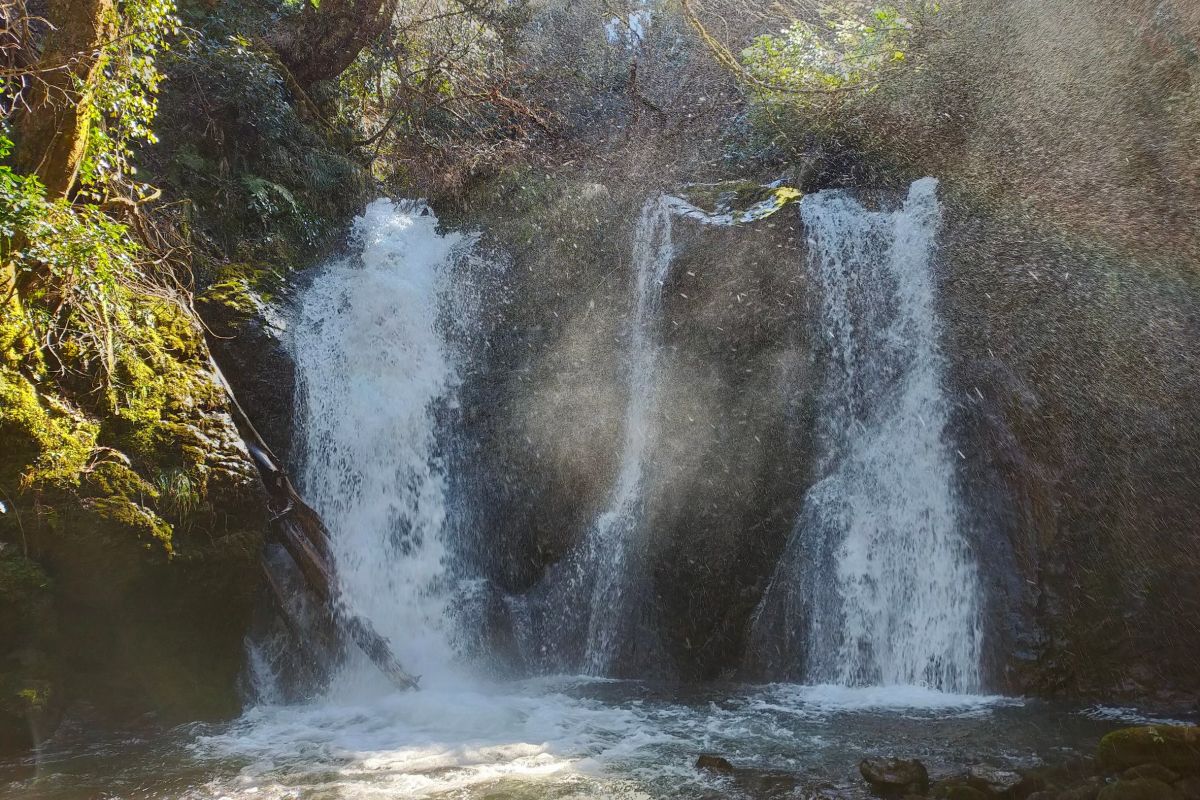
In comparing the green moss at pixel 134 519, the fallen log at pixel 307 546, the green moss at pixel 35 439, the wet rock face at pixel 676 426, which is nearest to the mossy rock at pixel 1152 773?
the wet rock face at pixel 676 426

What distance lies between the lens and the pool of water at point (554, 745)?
5613 mm

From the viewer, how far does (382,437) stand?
10031 millimetres

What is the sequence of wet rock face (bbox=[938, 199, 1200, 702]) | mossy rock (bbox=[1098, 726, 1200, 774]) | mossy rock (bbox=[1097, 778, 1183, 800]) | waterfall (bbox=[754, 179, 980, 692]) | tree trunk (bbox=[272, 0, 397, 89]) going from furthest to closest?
tree trunk (bbox=[272, 0, 397, 89]), waterfall (bbox=[754, 179, 980, 692]), wet rock face (bbox=[938, 199, 1200, 702]), mossy rock (bbox=[1098, 726, 1200, 774]), mossy rock (bbox=[1097, 778, 1183, 800])

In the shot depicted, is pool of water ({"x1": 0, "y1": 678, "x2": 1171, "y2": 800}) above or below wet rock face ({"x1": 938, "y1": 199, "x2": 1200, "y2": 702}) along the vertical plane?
below

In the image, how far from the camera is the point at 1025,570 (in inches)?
340

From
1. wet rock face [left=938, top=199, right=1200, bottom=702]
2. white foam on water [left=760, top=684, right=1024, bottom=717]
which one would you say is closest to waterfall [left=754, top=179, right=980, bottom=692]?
white foam on water [left=760, top=684, right=1024, bottom=717]

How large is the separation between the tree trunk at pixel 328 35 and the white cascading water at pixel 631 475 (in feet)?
18.0

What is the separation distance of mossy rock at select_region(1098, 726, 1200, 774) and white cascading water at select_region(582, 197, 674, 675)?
537 cm

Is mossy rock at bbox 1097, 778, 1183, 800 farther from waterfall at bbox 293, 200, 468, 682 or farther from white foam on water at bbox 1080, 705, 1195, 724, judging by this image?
waterfall at bbox 293, 200, 468, 682

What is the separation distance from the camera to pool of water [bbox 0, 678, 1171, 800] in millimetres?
5613

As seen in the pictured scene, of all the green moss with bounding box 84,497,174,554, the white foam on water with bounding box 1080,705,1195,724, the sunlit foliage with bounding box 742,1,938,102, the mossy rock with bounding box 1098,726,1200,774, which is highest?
the sunlit foliage with bounding box 742,1,938,102

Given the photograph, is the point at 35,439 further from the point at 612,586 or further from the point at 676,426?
the point at 676,426

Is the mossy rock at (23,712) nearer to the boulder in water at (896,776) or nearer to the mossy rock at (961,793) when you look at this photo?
the boulder in water at (896,776)

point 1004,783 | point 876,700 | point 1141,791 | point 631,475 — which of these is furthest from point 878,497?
point 1141,791
